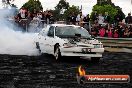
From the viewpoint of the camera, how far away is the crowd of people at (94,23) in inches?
866

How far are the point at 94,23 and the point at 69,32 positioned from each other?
951 cm

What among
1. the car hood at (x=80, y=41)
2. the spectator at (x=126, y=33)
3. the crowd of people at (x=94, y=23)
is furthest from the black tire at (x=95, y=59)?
the spectator at (x=126, y=33)

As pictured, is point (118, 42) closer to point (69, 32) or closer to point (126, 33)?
point (126, 33)

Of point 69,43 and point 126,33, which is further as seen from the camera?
point 126,33

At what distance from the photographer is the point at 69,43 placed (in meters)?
14.3

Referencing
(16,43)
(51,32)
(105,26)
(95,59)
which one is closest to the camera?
(95,59)

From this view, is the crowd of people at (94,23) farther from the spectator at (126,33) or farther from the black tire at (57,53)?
the black tire at (57,53)

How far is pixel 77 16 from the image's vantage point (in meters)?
25.0

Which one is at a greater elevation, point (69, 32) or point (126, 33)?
point (69, 32)

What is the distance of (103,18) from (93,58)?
9745mm

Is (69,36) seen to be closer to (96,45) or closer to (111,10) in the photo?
(96,45)

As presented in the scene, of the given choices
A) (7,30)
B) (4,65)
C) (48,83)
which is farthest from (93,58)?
(7,30)

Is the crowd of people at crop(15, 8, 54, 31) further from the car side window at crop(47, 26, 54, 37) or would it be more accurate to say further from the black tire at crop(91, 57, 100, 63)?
the black tire at crop(91, 57, 100, 63)

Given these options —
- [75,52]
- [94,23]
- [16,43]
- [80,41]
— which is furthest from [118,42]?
[75,52]
